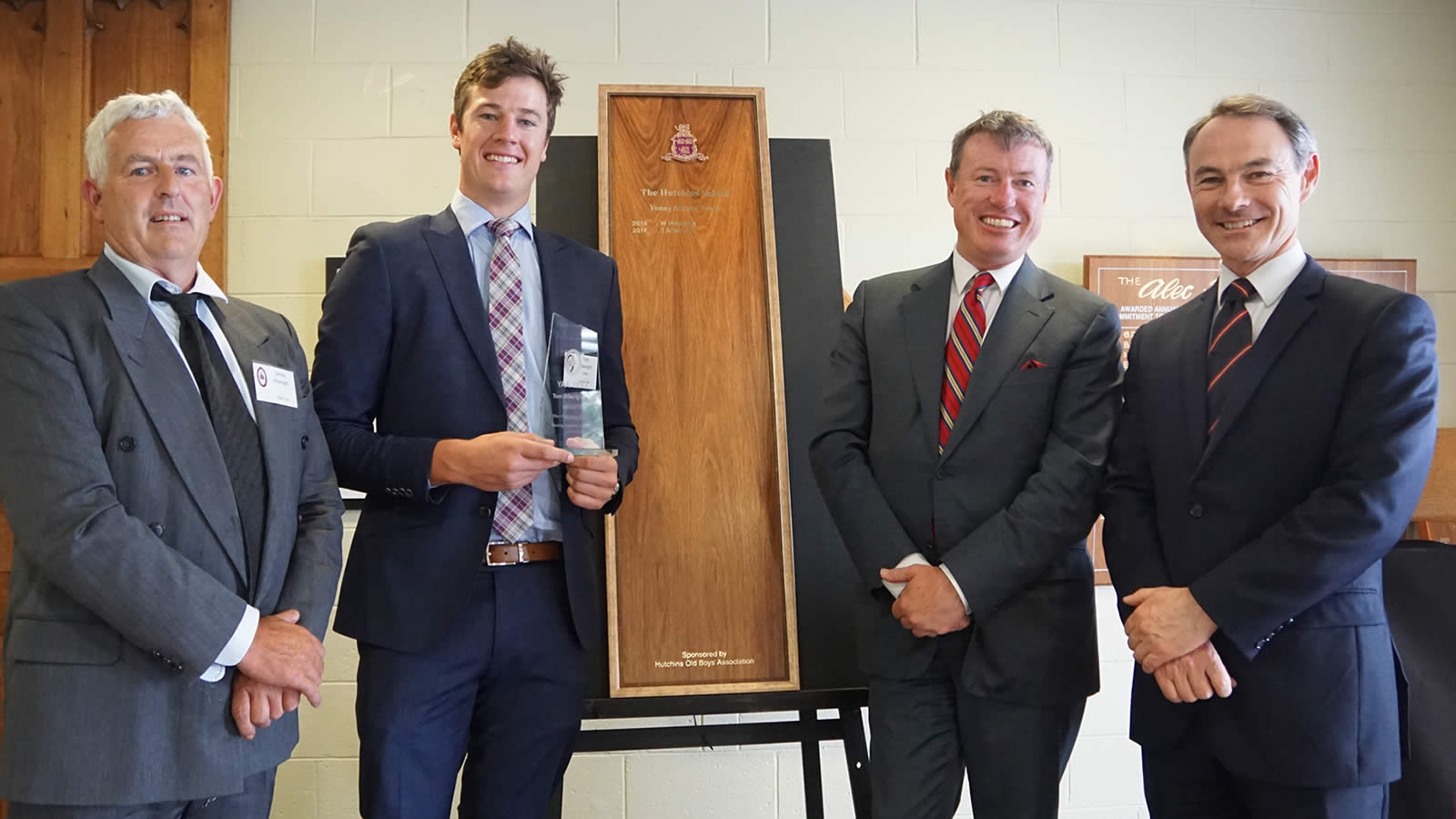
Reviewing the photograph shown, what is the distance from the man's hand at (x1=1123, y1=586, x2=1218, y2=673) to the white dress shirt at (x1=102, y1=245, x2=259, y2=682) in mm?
1452

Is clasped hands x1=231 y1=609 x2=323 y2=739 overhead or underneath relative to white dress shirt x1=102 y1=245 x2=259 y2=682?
underneath

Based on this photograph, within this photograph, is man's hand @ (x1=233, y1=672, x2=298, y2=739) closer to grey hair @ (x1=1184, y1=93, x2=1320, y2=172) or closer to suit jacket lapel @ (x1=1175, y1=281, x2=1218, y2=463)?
suit jacket lapel @ (x1=1175, y1=281, x2=1218, y2=463)

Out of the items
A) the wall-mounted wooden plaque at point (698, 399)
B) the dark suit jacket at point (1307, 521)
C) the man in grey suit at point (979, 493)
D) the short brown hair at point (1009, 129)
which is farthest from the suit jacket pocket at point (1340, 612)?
the wall-mounted wooden plaque at point (698, 399)

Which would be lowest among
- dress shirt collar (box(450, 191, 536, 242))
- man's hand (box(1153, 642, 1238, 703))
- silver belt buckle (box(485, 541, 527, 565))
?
man's hand (box(1153, 642, 1238, 703))

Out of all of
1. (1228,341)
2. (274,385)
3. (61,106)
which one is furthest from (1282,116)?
(61,106)

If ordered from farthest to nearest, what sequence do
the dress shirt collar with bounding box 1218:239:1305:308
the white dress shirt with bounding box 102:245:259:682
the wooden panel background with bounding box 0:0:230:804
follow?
the wooden panel background with bounding box 0:0:230:804, the dress shirt collar with bounding box 1218:239:1305:308, the white dress shirt with bounding box 102:245:259:682

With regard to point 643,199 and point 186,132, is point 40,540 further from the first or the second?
point 643,199

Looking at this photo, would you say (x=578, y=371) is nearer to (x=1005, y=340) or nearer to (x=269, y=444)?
(x=269, y=444)

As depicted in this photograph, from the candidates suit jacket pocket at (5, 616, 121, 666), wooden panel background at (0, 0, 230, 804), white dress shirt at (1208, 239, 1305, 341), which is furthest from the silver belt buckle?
wooden panel background at (0, 0, 230, 804)

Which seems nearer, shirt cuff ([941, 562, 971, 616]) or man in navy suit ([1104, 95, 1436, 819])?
man in navy suit ([1104, 95, 1436, 819])

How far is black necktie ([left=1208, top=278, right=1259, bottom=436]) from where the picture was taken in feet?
6.01

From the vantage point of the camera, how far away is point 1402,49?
152 inches

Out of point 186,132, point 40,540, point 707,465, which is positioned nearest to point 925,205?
point 707,465

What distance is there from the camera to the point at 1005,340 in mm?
2059
